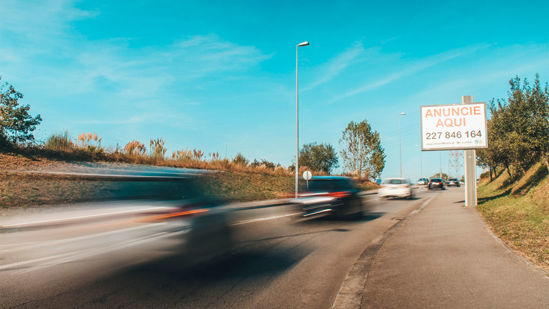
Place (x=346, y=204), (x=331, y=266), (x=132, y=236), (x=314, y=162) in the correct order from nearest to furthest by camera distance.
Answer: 1. (x=132, y=236)
2. (x=331, y=266)
3. (x=346, y=204)
4. (x=314, y=162)

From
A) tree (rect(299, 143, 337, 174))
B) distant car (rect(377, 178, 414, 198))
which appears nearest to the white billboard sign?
distant car (rect(377, 178, 414, 198))

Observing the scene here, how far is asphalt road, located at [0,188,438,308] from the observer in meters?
3.78

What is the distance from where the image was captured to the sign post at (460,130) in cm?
1642

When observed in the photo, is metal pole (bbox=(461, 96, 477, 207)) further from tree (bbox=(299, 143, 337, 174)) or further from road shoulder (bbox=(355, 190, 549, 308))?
tree (bbox=(299, 143, 337, 174))

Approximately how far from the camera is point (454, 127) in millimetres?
17219

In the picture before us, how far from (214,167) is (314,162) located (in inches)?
1605

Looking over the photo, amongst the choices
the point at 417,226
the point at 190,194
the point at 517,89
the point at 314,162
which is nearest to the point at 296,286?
the point at 190,194

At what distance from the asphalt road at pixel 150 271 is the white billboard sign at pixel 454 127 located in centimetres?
1334

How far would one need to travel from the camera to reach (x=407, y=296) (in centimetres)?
366

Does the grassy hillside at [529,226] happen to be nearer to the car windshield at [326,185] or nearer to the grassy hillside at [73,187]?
the car windshield at [326,185]

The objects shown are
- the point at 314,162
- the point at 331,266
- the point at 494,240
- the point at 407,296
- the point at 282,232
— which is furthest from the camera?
the point at 314,162

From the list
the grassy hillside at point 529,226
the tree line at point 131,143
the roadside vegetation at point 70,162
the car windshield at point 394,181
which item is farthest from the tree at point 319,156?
the grassy hillside at point 529,226

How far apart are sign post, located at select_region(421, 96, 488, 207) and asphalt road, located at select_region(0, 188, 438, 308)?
12738mm

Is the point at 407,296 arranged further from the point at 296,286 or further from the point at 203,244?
the point at 203,244
